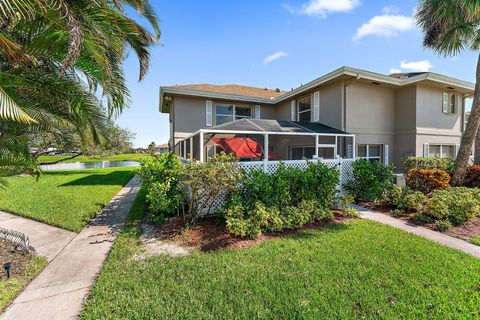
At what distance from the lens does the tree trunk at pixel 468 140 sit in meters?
8.95

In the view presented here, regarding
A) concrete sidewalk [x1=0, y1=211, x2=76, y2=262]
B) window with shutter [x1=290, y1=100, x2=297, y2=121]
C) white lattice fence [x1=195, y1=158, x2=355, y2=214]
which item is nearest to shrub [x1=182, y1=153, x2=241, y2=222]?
white lattice fence [x1=195, y1=158, x2=355, y2=214]

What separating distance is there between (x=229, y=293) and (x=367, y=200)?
25.9 ft

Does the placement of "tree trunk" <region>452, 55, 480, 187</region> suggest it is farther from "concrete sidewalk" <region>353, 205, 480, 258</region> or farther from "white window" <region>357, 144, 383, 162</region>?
"concrete sidewalk" <region>353, 205, 480, 258</region>

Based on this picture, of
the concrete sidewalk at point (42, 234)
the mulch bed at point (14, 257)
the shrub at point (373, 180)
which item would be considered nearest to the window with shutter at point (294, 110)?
the shrub at point (373, 180)

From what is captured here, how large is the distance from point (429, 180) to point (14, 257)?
13148mm

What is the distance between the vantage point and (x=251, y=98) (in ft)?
50.5

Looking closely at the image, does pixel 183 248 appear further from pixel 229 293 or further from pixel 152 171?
pixel 152 171

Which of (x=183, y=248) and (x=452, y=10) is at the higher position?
(x=452, y=10)

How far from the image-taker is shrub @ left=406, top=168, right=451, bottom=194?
9000mm

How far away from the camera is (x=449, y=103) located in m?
14.2

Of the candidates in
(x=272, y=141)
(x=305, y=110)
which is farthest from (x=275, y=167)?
(x=305, y=110)

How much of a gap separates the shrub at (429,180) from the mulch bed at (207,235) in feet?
16.6

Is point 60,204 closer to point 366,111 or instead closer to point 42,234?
point 42,234

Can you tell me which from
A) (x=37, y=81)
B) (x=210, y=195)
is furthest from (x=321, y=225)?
(x=37, y=81)
